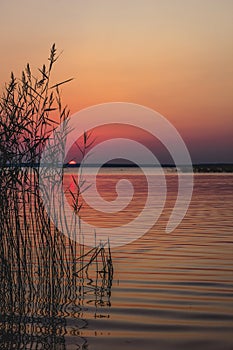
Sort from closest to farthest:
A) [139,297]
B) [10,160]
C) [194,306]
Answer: [10,160], [194,306], [139,297]

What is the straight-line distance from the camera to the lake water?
28.0ft

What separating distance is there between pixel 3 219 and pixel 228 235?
37.0 ft

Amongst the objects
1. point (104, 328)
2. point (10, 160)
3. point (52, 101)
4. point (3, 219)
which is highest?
point (52, 101)

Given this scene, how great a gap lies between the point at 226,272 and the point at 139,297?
298cm

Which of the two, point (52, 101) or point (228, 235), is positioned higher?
point (52, 101)

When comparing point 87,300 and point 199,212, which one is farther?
point 199,212

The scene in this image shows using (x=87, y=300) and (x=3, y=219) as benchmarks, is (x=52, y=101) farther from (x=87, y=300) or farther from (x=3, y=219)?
(x=87, y=300)

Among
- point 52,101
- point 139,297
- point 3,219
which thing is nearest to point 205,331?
point 139,297

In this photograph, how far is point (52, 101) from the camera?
9.89 metres

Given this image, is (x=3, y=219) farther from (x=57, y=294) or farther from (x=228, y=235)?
(x=228, y=235)

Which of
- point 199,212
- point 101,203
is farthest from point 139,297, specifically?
point 101,203

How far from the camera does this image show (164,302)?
34.5 feet

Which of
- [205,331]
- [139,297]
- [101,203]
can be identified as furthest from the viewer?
[101,203]

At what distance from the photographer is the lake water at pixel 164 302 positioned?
8.53 m
